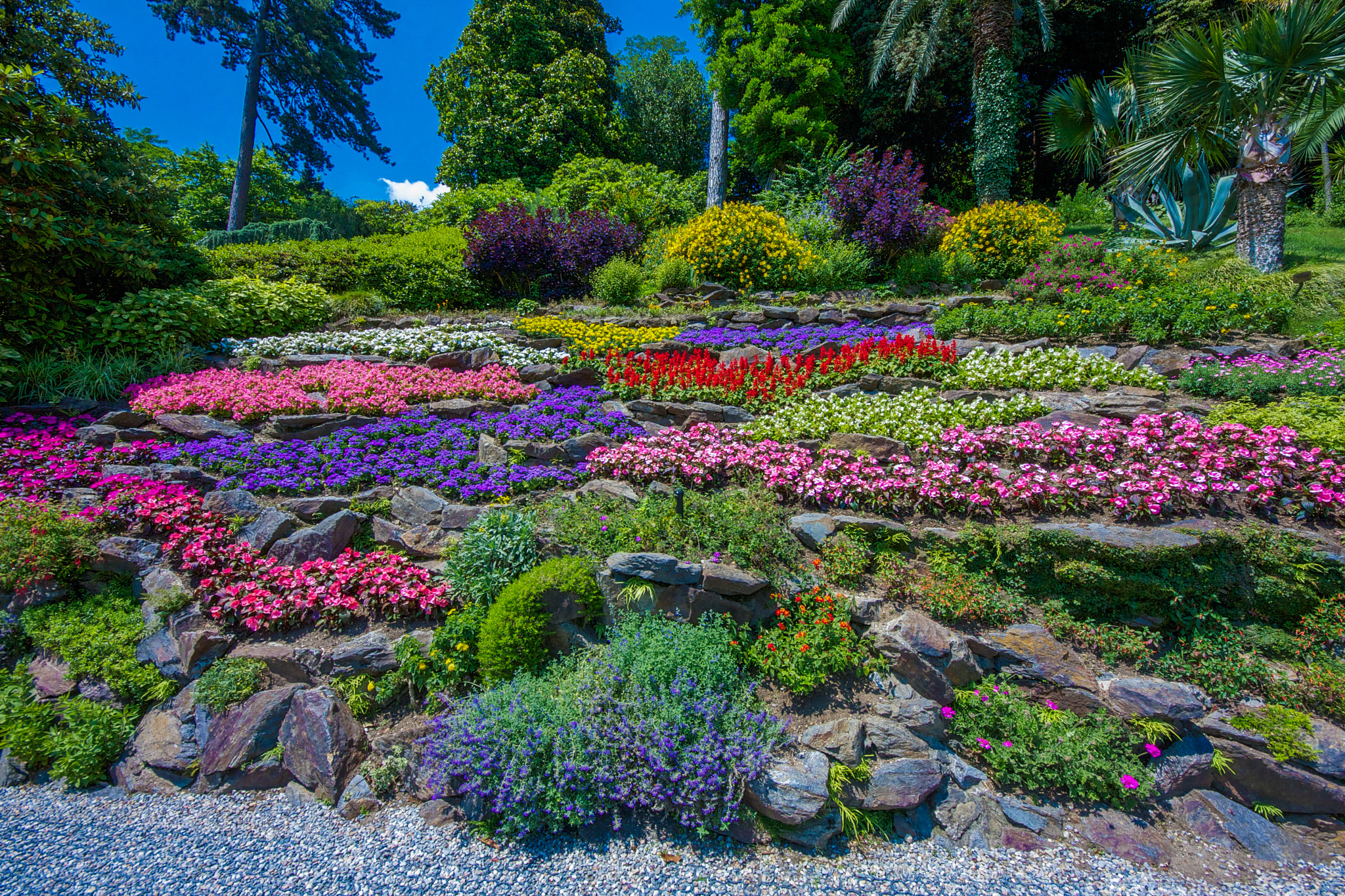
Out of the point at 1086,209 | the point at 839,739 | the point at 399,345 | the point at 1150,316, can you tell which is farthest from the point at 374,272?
the point at 1086,209

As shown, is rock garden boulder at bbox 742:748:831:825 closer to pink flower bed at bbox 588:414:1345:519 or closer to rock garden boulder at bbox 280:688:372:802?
pink flower bed at bbox 588:414:1345:519

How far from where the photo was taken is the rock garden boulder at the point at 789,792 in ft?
9.93

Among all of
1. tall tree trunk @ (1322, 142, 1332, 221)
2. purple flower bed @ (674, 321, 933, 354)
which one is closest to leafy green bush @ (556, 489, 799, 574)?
purple flower bed @ (674, 321, 933, 354)

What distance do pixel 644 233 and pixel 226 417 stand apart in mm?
9885

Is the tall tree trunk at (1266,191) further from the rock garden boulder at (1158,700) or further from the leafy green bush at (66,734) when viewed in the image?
the leafy green bush at (66,734)

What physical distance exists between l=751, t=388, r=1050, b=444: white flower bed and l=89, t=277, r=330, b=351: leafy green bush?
7.78 metres

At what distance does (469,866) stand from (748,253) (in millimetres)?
9765

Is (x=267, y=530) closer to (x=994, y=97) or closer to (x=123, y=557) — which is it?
(x=123, y=557)

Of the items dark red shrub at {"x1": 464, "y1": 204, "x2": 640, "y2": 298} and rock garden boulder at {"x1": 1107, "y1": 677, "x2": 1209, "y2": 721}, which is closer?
rock garden boulder at {"x1": 1107, "y1": 677, "x2": 1209, "y2": 721}

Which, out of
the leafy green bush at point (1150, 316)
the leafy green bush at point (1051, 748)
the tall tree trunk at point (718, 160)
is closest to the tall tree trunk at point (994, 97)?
the tall tree trunk at point (718, 160)

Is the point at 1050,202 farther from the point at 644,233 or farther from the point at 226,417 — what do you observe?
the point at 226,417

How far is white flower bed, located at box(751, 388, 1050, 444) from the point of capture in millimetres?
5570

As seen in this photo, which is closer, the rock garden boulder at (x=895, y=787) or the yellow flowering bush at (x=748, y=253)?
the rock garden boulder at (x=895, y=787)

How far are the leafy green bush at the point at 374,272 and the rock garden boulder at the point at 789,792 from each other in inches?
398
